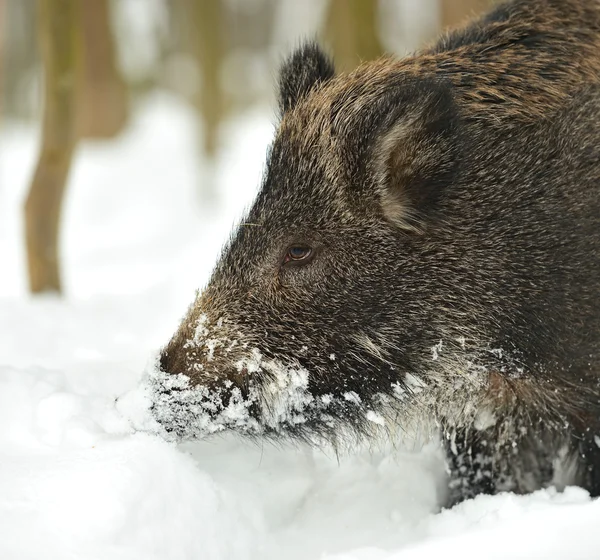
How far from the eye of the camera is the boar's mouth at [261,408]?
10.4 feet

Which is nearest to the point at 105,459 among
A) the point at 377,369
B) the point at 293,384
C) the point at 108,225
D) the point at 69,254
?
the point at 293,384

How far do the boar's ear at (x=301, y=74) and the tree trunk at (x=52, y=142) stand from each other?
2.14 meters

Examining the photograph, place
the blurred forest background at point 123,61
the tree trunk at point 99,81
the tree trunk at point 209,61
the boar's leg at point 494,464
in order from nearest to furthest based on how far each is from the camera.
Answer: the boar's leg at point 494,464 < the blurred forest background at point 123,61 < the tree trunk at point 209,61 < the tree trunk at point 99,81

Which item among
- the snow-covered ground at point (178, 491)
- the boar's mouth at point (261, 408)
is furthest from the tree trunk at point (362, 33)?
the boar's mouth at point (261, 408)

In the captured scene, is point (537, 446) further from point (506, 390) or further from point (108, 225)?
point (108, 225)

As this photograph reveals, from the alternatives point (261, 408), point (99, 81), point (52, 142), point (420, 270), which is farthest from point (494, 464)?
point (99, 81)

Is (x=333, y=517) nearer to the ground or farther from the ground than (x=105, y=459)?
nearer to the ground

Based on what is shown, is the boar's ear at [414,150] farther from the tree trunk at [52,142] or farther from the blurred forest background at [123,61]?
the tree trunk at [52,142]

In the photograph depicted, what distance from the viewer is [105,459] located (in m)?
2.83

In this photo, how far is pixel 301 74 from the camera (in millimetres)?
3814

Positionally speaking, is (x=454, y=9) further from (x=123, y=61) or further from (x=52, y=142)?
(x=123, y=61)

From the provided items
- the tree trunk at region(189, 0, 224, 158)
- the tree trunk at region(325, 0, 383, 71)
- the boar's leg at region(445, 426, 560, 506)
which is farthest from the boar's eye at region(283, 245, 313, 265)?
the tree trunk at region(189, 0, 224, 158)

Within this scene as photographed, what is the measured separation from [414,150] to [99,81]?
12020 millimetres

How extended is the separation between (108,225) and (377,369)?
825cm
